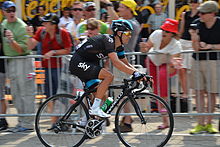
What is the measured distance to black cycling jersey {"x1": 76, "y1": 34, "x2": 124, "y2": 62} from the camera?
233 inches

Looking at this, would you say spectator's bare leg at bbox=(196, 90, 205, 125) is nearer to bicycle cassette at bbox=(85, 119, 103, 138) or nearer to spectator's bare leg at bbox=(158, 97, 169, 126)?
spectator's bare leg at bbox=(158, 97, 169, 126)

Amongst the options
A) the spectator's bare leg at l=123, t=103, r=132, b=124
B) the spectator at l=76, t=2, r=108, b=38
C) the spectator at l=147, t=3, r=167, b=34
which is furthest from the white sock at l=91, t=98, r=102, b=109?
the spectator at l=147, t=3, r=167, b=34

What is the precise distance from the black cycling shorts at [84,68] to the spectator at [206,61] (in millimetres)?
1651

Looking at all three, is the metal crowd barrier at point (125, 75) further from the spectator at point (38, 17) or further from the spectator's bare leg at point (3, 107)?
the spectator at point (38, 17)

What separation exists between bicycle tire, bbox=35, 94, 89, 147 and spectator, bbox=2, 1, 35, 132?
2.68 feet

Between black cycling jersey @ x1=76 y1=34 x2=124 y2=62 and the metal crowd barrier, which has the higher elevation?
black cycling jersey @ x1=76 y1=34 x2=124 y2=62

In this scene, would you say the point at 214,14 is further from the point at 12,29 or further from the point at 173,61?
the point at 12,29

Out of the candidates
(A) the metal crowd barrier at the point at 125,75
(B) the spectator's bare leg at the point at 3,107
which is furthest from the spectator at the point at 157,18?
(B) the spectator's bare leg at the point at 3,107

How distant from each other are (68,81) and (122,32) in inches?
59.2

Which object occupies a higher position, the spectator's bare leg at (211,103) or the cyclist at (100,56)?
the cyclist at (100,56)

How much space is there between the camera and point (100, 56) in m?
6.12

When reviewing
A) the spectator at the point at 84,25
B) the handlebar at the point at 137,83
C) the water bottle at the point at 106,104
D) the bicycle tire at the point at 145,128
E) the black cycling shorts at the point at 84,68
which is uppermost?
the spectator at the point at 84,25

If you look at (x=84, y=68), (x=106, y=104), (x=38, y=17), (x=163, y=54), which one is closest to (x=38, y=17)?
(x=38, y=17)

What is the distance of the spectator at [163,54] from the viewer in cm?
693
